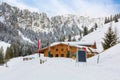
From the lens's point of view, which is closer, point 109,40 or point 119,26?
point 109,40

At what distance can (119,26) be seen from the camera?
168500mm

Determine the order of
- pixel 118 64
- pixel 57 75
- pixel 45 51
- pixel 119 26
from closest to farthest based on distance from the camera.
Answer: pixel 57 75, pixel 118 64, pixel 45 51, pixel 119 26

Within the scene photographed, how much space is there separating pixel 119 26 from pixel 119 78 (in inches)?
6275

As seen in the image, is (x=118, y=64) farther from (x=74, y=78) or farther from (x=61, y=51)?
(x=61, y=51)

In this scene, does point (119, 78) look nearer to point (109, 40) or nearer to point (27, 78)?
point (27, 78)

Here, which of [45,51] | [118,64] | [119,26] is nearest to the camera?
[118,64]

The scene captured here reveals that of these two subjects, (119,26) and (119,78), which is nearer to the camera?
(119,78)

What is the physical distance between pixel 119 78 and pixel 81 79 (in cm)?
213

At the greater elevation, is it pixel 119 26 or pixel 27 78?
pixel 119 26

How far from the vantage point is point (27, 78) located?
15602 mm

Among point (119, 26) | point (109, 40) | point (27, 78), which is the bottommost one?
point (27, 78)

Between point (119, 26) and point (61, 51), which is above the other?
point (119, 26)

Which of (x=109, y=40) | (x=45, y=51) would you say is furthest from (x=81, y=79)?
(x=45, y=51)

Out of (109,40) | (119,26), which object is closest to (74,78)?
(109,40)
